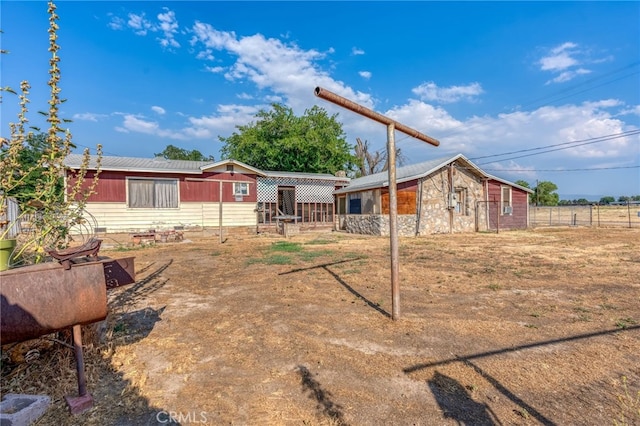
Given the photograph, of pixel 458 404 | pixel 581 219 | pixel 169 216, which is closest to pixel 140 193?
pixel 169 216

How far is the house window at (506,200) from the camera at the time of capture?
20297 millimetres

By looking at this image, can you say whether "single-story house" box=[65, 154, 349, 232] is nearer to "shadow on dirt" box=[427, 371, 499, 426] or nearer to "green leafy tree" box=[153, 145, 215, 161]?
"shadow on dirt" box=[427, 371, 499, 426]

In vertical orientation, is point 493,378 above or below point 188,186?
below

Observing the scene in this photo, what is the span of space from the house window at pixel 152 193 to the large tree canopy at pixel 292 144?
12556mm

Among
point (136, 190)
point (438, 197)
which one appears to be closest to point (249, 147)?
point (136, 190)

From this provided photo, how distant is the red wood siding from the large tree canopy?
1029 cm

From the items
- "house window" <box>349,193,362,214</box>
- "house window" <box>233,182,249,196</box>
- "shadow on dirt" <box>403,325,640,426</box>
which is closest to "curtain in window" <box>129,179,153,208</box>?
"house window" <box>233,182,249,196</box>

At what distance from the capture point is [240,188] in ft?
61.0

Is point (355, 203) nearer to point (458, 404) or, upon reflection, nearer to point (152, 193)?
point (152, 193)

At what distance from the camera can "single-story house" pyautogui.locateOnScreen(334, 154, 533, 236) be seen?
1711cm

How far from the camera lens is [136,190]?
16.1 m

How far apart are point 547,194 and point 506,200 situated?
38.8 m

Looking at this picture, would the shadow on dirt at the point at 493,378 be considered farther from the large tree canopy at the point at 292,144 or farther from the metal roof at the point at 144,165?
the large tree canopy at the point at 292,144

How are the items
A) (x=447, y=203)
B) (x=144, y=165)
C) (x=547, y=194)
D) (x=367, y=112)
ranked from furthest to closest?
1. (x=547, y=194)
2. (x=447, y=203)
3. (x=144, y=165)
4. (x=367, y=112)
